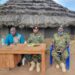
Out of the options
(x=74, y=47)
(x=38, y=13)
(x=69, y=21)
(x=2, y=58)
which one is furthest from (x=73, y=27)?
(x=2, y=58)

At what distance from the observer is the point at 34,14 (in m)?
16.4

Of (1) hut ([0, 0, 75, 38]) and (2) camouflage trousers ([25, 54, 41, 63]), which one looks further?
(1) hut ([0, 0, 75, 38])

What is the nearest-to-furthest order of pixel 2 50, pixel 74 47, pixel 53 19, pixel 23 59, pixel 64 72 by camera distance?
pixel 2 50 → pixel 64 72 → pixel 23 59 → pixel 74 47 → pixel 53 19

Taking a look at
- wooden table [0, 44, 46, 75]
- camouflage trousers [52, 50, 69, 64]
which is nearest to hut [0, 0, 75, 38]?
camouflage trousers [52, 50, 69, 64]

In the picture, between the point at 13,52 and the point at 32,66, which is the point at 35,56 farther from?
the point at 13,52

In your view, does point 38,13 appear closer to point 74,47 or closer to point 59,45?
point 74,47

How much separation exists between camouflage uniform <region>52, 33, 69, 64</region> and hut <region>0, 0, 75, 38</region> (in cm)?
649

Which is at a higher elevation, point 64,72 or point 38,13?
point 38,13

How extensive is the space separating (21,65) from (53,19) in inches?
260

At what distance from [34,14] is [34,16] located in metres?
0.22

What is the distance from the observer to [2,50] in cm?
830

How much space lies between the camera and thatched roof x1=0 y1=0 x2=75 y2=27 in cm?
1598

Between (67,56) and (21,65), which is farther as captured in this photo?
(21,65)

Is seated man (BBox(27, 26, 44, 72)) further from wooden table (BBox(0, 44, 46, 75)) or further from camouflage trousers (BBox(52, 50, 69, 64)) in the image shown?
wooden table (BBox(0, 44, 46, 75))
